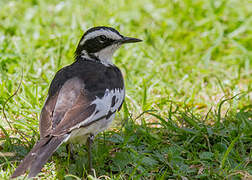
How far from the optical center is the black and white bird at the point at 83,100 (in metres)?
4.15

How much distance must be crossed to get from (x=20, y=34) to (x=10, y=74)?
4.50 ft

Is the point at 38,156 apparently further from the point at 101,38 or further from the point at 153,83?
the point at 153,83

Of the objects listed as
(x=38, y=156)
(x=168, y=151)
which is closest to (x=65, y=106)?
(x=38, y=156)

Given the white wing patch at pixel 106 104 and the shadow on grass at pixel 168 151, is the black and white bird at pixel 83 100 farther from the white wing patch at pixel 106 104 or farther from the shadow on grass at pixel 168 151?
the shadow on grass at pixel 168 151

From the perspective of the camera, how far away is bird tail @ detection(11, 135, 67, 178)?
393 cm

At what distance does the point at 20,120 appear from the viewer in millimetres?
5496

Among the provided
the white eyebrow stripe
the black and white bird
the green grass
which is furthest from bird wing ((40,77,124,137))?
the white eyebrow stripe

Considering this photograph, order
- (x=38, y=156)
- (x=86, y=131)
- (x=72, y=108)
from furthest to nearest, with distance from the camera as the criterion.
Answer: (x=86, y=131) < (x=72, y=108) < (x=38, y=156)

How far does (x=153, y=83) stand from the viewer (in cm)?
674

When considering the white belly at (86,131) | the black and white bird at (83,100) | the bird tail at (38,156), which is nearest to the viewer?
the bird tail at (38,156)

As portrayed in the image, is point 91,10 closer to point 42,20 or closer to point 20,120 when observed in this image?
point 42,20

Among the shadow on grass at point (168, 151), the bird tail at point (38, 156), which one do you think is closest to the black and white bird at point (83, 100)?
the bird tail at point (38, 156)

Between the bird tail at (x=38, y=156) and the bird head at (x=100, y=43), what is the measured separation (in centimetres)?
159

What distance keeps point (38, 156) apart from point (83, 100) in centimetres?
77
